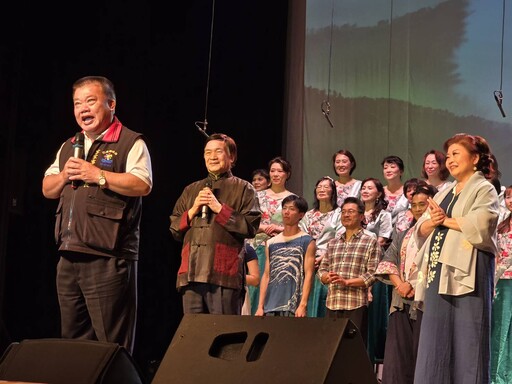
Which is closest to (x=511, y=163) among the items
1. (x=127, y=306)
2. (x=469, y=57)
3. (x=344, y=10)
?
(x=469, y=57)

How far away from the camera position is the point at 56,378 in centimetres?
240

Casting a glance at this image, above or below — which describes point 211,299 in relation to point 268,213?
below

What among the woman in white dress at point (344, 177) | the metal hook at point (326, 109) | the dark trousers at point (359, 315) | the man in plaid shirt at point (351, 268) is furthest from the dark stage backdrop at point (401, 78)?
the dark trousers at point (359, 315)

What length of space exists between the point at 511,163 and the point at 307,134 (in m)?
1.83

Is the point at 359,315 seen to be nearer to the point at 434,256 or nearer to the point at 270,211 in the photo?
the point at 270,211

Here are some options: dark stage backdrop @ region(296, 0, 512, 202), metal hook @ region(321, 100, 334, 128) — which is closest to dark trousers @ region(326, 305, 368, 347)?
dark stage backdrop @ region(296, 0, 512, 202)

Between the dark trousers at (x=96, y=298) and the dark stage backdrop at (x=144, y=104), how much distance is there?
1887mm

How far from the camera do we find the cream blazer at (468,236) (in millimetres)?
3414

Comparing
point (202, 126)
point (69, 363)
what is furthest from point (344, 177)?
point (69, 363)

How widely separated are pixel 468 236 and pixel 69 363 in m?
1.78

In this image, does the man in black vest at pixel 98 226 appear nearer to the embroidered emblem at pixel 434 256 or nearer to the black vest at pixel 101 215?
the black vest at pixel 101 215

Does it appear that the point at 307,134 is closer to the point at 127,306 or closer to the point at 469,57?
the point at 469,57

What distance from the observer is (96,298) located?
9.75ft

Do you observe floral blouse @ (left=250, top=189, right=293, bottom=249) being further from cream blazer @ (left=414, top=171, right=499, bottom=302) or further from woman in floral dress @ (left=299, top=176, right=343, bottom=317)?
cream blazer @ (left=414, top=171, right=499, bottom=302)
